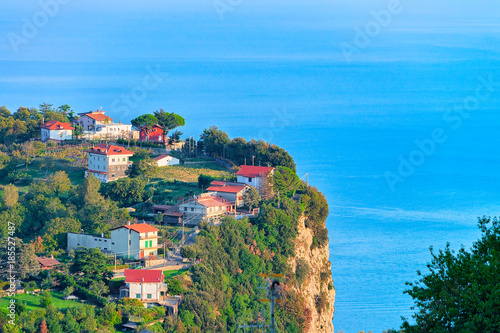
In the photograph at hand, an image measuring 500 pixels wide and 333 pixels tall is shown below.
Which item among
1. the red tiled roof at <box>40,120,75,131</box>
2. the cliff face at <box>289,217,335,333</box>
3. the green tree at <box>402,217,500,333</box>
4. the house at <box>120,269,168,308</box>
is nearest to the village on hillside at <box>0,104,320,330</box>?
the house at <box>120,269,168,308</box>

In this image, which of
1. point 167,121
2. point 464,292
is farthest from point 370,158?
point 464,292

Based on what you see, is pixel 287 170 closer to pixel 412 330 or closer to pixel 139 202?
pixel 139 202

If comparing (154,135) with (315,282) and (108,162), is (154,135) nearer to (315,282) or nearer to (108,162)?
(108,162)

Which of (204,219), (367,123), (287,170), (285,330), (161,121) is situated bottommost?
(285,330)

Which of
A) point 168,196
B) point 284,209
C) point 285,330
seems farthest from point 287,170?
point 285,330

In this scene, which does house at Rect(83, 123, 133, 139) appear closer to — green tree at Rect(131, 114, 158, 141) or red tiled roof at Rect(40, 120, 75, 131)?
green tree at Rect(131, 114, 158, 141)

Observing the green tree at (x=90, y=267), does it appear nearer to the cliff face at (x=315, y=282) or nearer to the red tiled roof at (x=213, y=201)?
the red tiled roof at (x=213, y=201)
